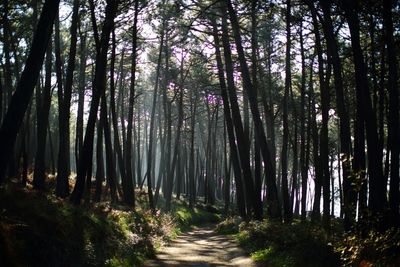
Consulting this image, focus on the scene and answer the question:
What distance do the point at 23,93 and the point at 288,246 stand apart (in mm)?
7632

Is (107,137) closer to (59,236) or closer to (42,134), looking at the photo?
(42,134)

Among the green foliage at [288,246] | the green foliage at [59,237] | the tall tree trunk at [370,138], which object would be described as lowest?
the green foliage at [288,246]

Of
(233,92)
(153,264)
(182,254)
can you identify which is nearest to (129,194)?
(233,92)

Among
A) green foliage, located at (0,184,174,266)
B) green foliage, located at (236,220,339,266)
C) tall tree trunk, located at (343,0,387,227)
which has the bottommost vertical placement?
green foliage, located at (236,220,339,266)

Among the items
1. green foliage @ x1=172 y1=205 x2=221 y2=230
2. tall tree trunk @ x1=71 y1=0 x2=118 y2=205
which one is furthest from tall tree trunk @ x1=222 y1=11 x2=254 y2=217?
green foliage @ x1=172 y1=205 x2=221 y2=230

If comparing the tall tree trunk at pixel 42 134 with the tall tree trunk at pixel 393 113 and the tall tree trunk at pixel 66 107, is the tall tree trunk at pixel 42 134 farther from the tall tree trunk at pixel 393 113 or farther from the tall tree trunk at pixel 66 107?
the tall tree trunk at pixel 393 113

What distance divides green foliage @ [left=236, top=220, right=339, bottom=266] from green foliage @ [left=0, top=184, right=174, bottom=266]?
3.36 metres

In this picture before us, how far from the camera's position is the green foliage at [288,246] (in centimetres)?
1016

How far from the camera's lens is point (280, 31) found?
25.7 meters

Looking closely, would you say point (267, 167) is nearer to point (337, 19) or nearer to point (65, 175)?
point (337, 19)

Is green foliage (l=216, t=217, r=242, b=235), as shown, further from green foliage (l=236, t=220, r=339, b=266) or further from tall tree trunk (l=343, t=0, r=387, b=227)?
tall tree trunk (l=343, t=0, r=387, b=227)

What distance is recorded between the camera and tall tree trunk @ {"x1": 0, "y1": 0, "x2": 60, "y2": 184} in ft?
30.9

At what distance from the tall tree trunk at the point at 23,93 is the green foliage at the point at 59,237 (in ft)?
2.91

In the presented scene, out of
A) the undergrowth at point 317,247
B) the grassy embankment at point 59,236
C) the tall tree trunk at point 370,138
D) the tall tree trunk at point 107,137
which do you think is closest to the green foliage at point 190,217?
the tall tree trunk at point 107,137
